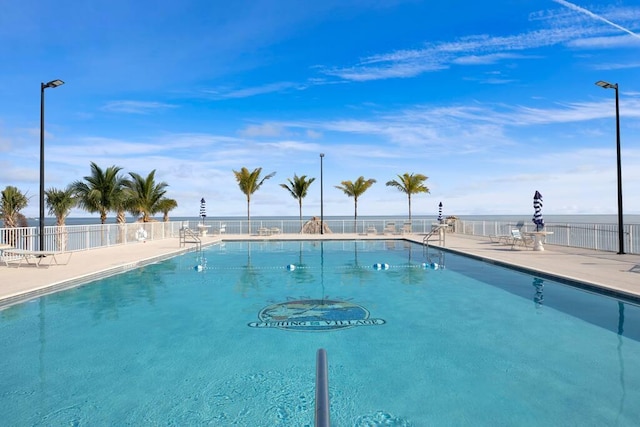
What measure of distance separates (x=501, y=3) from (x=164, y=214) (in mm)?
25195

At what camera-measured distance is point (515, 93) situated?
1638cm

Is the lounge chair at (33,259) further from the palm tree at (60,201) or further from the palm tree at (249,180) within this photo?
the palm tree at (249,180)

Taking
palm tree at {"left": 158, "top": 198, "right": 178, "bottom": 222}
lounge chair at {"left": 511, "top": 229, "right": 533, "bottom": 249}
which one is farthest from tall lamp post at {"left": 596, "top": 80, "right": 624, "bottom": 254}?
palm tree at {"left": 158, "top": 198, "right": 178, "bottom": 222}

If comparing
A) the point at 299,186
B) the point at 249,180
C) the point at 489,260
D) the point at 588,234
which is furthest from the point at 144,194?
the point at 588,234

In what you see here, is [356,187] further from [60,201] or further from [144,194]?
[60,201]

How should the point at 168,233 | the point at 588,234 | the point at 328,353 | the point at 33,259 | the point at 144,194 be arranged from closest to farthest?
the point at 328,353 < the point at 33,259 < the point at 588,234 < the point at 168,233 < the point at 144,194

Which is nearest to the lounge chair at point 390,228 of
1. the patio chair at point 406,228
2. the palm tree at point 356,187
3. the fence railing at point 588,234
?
the patio chair at point 406,228

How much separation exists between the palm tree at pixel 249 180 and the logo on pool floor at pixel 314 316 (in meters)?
22.1

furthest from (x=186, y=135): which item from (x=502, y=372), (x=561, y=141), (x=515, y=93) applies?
(x=502, y=372)

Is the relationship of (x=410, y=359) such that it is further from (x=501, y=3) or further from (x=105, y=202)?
(x=105, y=202)

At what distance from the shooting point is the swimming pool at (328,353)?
11.0 feet

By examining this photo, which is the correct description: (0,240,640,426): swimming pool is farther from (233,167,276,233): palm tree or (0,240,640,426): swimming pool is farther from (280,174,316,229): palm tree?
(280,174,316,229): palm tree

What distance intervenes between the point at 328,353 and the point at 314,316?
5.75 feet

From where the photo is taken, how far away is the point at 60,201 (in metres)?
20.2
